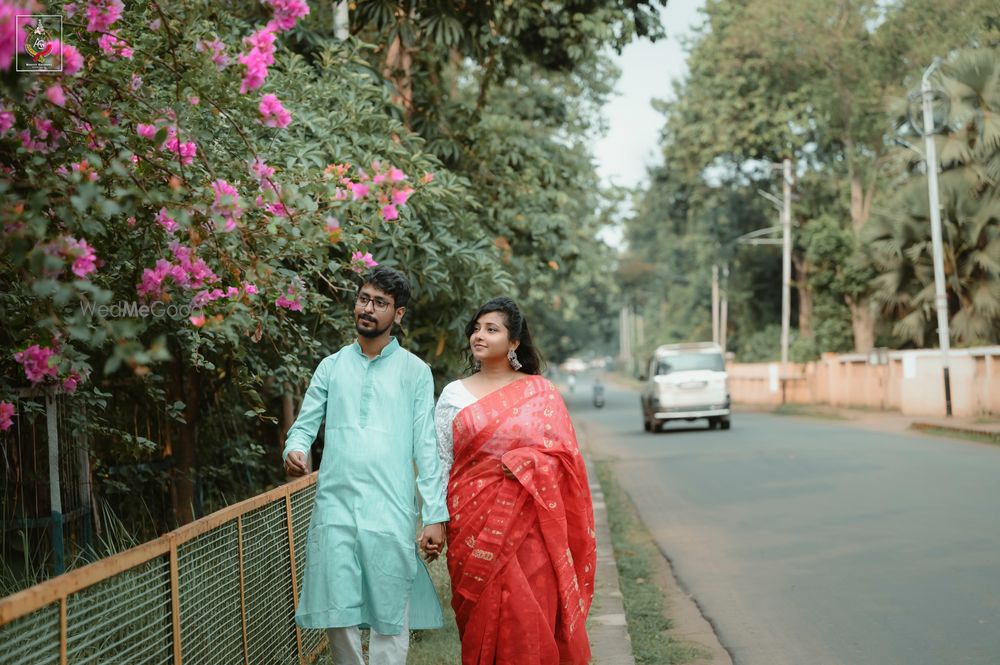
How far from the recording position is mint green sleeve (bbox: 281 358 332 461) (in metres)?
4.30

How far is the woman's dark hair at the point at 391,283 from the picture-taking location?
14.7 ft

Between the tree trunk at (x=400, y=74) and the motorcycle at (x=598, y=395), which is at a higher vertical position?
the tree trunk at (x=400, y=74)

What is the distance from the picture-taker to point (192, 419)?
747 cm

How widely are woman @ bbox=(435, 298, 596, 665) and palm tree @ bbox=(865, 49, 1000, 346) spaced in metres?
23.6

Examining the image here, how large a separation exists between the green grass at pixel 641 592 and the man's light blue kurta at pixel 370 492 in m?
2.16

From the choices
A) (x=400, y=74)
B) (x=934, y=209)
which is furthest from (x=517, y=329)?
(x=934, y=209)

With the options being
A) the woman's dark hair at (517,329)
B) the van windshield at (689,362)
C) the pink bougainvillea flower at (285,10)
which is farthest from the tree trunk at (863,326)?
the pink bougainvillea flower at (285,10)

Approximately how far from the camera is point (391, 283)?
14.7ft

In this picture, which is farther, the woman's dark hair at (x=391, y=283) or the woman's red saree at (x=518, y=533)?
the woman's red saree at (x=518, y=533)

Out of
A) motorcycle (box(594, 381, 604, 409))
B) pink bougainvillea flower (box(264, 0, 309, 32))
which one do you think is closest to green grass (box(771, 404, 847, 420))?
motorcycle (box(594, 381, 604, 409))

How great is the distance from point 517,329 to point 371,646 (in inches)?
57.3

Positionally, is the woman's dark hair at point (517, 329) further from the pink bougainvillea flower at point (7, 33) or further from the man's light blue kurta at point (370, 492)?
the pink bougainvillea flower at point (7, 33)

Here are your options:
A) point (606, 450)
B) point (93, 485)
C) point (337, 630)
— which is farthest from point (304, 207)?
point (606, 450)

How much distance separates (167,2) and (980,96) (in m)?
25.5
